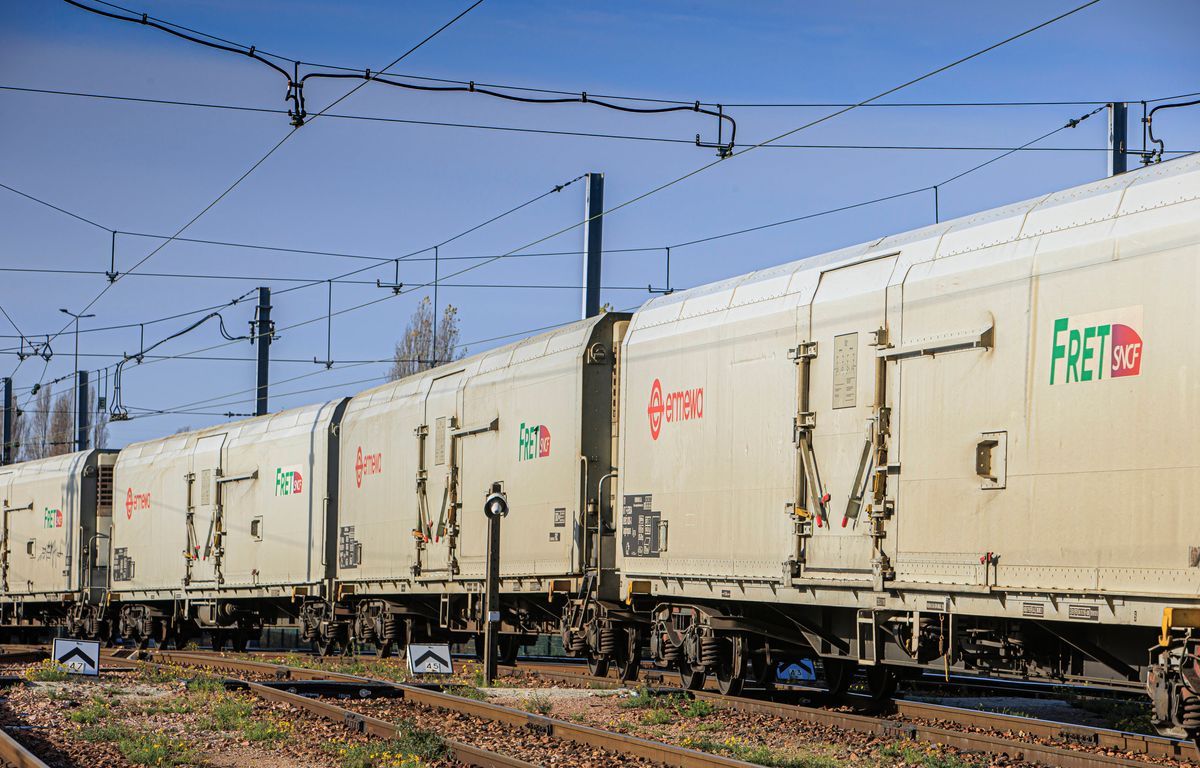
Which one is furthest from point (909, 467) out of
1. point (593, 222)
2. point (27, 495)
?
point (27, 495)

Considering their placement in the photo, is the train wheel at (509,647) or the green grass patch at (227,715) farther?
the train wheel at (509,647)

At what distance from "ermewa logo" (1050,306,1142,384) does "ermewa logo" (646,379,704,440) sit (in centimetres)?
532

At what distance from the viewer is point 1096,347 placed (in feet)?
33.0

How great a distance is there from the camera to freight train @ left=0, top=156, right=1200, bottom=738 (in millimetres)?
9727

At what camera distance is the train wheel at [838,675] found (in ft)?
49.1

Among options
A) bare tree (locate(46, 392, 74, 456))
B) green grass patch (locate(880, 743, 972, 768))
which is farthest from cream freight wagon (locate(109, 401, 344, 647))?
bare tree (locate(46, 392, 74, 456))

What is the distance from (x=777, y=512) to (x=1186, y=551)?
4991 millimetres

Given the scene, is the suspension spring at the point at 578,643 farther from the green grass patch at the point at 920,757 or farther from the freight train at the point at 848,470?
the green grass patch at the point at 920,757

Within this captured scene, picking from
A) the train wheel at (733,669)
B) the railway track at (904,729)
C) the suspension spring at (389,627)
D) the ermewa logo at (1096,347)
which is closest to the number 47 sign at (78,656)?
the railway track at (904,729)

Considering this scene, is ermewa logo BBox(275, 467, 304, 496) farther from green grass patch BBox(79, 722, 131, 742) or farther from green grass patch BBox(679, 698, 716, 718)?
green grass patch BBox(679, 698, 716, 718)

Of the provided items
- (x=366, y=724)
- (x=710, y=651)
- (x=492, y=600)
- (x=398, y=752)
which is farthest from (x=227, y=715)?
(x=710, y=651)

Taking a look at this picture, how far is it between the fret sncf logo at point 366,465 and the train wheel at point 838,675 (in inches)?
411

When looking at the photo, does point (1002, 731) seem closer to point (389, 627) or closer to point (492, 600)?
point (492, 600)

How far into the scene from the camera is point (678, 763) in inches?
412
